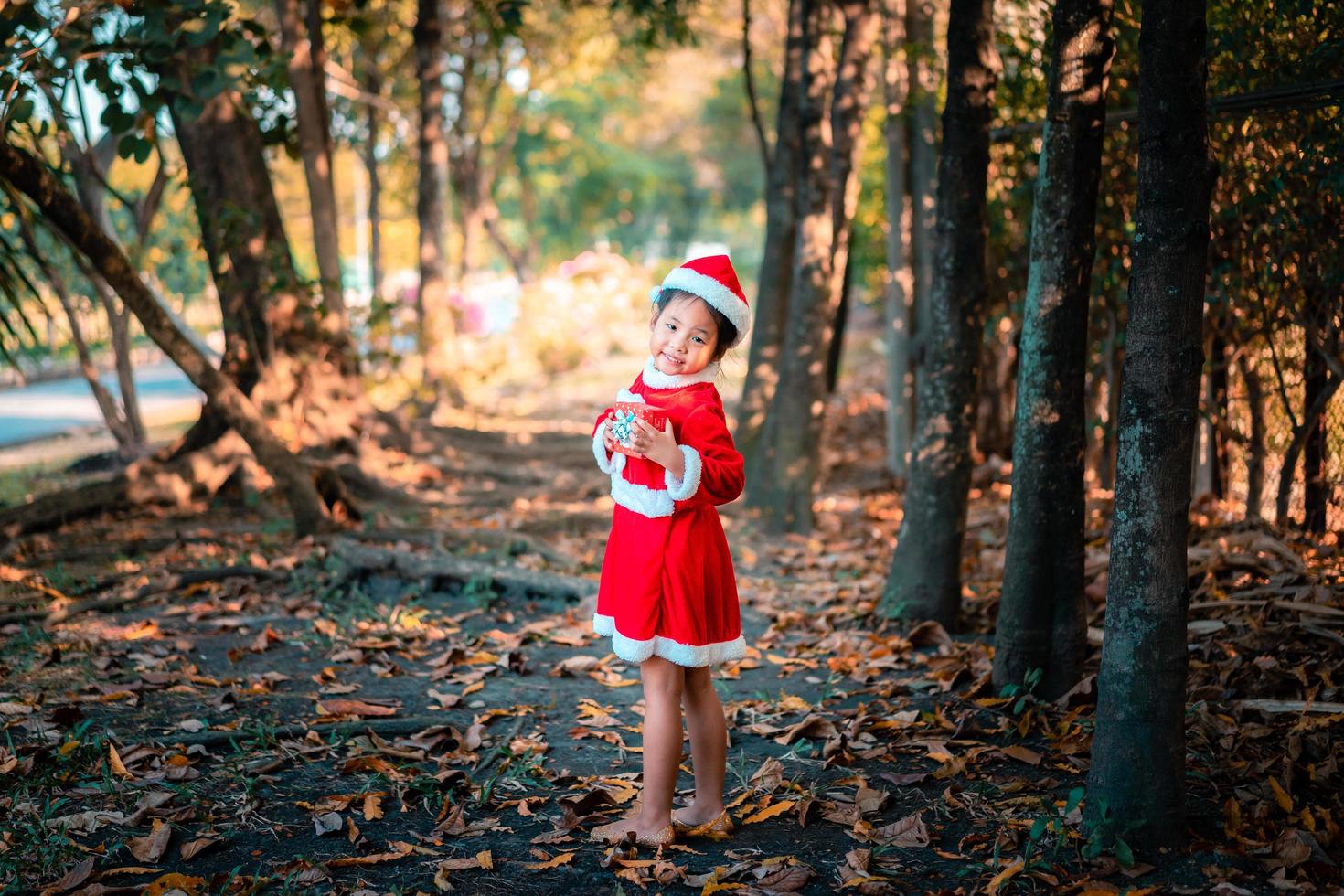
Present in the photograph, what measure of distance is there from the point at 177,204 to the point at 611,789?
27.6m

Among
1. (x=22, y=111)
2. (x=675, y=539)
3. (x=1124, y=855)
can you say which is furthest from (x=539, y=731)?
(x=22, y=111)

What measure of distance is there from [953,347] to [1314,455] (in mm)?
2263

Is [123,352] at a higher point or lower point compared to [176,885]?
higher

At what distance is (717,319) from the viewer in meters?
3.54

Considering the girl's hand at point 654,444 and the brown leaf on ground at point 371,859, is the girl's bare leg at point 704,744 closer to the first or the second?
the girl's hand at point 654,444

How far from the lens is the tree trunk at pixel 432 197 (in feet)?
42.6

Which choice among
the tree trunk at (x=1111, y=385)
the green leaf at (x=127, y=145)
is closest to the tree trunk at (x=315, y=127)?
the green leaf at (x=127, y=145)

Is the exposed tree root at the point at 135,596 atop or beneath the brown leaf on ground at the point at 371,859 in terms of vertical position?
atop

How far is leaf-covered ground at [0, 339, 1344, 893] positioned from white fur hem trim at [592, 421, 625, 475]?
3.60ft

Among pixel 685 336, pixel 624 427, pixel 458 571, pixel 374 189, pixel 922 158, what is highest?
pixel 374 189

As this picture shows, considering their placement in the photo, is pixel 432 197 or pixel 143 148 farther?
pixel 432 197

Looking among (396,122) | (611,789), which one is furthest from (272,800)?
(396,122)

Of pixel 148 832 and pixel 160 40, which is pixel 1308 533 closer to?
pixel 148 832

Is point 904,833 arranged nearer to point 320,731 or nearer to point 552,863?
point 552,863
